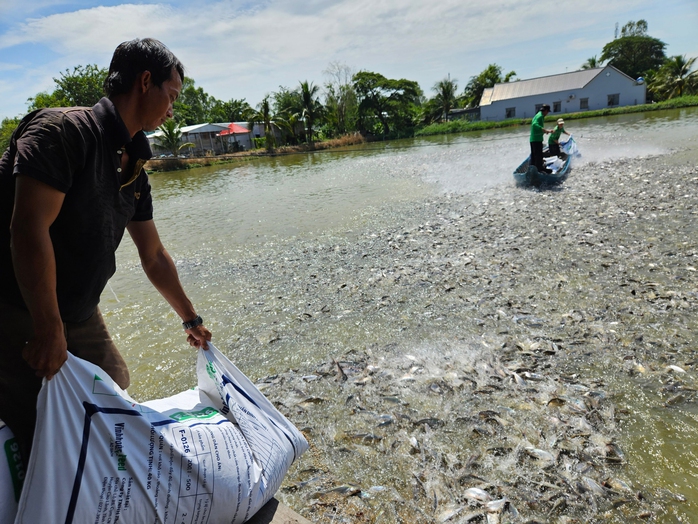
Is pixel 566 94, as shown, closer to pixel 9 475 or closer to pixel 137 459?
pixel 137 459

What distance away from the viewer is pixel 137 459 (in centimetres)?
186

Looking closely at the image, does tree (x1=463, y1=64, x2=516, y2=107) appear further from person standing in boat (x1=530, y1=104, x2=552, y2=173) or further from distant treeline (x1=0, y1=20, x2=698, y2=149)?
person standing in boat (x1=530, y1=104, x2=552, y2=173)

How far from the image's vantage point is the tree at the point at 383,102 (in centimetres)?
6662

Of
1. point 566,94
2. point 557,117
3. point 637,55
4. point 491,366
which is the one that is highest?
point 637,55

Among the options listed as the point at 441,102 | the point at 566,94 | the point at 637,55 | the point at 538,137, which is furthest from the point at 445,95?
the point at 538,137

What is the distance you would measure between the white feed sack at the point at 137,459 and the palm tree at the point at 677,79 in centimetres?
7354

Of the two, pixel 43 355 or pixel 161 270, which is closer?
pixel 43 355

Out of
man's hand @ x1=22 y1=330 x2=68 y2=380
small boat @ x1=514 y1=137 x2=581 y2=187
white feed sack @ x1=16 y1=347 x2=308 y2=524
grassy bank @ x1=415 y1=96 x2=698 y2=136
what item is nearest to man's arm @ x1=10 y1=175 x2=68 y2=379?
man's hand @ x1=22 y1=330 x2=68 y2=380

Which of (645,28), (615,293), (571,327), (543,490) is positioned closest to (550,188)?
(615,293)

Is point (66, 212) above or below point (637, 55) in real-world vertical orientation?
below

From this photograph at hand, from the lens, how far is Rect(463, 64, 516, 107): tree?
80.9 m

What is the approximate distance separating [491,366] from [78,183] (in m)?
4.07

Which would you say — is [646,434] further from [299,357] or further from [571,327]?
[299,357]

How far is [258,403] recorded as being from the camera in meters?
2.54
